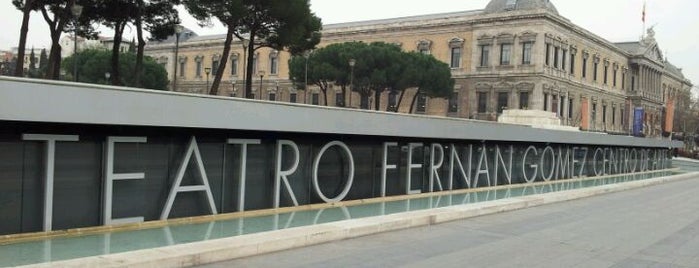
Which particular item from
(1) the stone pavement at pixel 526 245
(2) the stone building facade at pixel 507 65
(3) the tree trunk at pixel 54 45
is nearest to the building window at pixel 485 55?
(2) the stone building facade at pixel 507 65

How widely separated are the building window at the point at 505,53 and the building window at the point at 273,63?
107 feet

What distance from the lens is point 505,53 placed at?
70.9 metres

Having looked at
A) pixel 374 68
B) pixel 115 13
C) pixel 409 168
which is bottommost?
pixel 409 168

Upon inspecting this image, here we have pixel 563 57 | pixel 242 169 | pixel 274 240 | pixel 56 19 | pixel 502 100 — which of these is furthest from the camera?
pixel 563 57

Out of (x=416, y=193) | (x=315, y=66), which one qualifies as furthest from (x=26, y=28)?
(x=315, y=66)

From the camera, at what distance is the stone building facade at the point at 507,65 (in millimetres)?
69562

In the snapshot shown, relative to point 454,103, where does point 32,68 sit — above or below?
above

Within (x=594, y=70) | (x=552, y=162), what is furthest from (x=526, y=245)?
(x=594, y=70)

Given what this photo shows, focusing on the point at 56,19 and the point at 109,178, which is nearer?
the point at 109,178

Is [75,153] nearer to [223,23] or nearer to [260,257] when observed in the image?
[260,257]

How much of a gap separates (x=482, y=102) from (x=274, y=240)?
6621cm

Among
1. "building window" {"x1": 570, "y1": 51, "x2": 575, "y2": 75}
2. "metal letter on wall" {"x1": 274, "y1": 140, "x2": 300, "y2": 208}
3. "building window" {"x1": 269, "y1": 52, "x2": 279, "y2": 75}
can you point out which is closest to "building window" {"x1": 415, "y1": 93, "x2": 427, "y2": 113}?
"building window" {"x1": 570, "y1": 51, "x2": 575, "y2": 75}

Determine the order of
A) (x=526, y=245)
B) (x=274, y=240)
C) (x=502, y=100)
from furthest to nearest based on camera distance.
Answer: (x=502, y=100), (x=526, y=245), (x=274, y=240)

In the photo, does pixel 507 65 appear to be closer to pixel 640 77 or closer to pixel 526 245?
pixel 640 77
